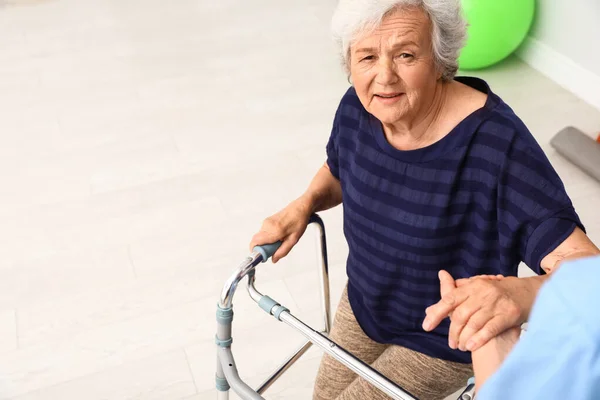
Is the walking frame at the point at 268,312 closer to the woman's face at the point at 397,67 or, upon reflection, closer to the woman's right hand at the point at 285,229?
the woman's right hand at the point at 285,229

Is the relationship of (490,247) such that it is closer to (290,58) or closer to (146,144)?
(146,144)

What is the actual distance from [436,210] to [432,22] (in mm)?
357

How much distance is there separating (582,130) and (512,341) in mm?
2417

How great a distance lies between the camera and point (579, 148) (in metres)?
3.11

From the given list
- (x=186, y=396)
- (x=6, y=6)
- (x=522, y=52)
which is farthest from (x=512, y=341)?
(x=6, y=6)

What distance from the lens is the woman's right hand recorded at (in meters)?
1.67

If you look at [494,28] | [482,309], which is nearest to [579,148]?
[494,28]

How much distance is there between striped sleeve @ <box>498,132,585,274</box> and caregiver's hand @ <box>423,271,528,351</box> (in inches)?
8.1

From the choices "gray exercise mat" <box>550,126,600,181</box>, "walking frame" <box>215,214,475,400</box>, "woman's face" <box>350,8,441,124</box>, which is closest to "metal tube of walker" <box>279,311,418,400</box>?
"walking frame" <box>215,214,475,400</box>

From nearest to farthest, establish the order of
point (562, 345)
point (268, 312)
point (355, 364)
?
point (562, 345) → point (355, 364) → point (268, 312)

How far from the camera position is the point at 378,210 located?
1.65 m

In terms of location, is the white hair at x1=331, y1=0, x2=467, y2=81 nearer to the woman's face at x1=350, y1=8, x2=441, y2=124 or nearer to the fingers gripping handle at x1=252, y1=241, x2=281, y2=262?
the woman's face at x1=350, y1=8, x2=441, y2=124

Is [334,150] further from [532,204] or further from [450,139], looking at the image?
[532,204]

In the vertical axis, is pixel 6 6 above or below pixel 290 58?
below
